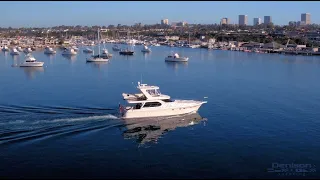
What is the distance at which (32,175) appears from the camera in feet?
35.7

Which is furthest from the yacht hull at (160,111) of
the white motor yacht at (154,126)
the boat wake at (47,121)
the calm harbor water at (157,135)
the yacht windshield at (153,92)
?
the yacht windshield at (153,92)

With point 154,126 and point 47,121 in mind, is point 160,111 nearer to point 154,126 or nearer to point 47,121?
point 154,126

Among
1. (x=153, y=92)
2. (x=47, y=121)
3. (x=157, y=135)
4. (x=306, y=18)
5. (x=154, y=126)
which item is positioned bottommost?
(x=157, y=135)

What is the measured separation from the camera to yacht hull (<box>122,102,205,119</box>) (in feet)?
54.1

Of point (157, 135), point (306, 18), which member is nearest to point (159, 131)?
point (157, 135)

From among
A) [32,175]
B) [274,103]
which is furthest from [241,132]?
[32,175]

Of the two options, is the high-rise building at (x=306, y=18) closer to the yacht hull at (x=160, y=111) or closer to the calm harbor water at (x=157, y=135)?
the calm harbor water at (x=157, y=135)

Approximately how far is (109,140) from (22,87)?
1417cm

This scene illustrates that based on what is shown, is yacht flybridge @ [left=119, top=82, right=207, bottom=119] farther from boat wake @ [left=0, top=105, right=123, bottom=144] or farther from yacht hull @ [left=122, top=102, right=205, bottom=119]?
boat wake @ [left=0, top=105, right=123, bottom=144]

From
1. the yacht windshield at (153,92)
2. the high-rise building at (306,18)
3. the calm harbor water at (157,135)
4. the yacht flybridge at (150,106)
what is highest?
the high-rise building at (306,18)

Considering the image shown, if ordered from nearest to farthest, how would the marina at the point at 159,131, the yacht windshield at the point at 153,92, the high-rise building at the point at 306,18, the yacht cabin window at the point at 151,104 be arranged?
1. the marina at the point at 159,131
2. the yacht cabin window at the point at 151,104
3. the yacht windshield at the point at 153,92
4. the high-rise building at the point at 306,18

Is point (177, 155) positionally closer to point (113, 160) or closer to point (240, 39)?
point (113, 160)

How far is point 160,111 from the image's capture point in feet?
55.8

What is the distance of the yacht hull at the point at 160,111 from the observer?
1648 cm
